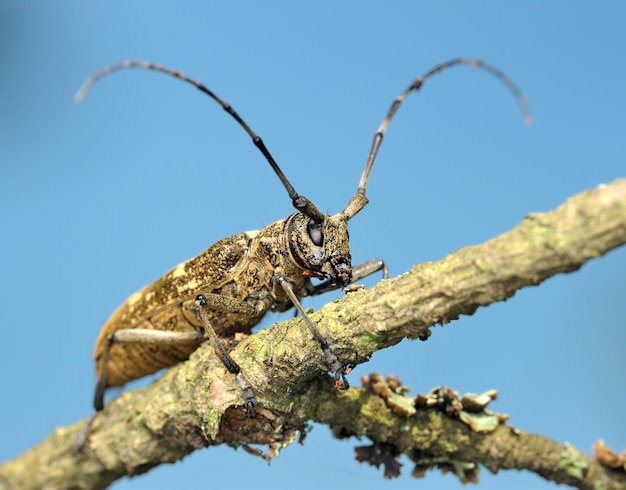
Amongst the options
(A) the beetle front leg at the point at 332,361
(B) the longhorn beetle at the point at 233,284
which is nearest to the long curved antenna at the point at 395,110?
(B) the longhorn beetle at the point at 233,284

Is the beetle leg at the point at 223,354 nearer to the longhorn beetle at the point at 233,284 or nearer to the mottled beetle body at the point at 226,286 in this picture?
Result: the longhorn beetle at the point at 233,284

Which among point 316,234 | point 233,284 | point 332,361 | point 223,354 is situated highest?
point 233,284

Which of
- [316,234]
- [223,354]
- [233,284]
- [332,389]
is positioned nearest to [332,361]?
[332,389]

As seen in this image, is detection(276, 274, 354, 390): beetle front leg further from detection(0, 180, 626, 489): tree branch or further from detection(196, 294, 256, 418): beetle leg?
detection(196, 294, 256, 418): beetle leg

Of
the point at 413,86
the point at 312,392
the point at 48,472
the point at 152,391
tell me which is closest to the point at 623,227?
the point at 312,392

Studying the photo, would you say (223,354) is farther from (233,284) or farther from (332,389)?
(233,284)

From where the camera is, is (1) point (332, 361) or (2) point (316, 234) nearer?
(1) point (332, 361)

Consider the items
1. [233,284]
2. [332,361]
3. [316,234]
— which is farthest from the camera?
[233,284]

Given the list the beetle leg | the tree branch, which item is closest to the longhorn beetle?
the beetle leg
